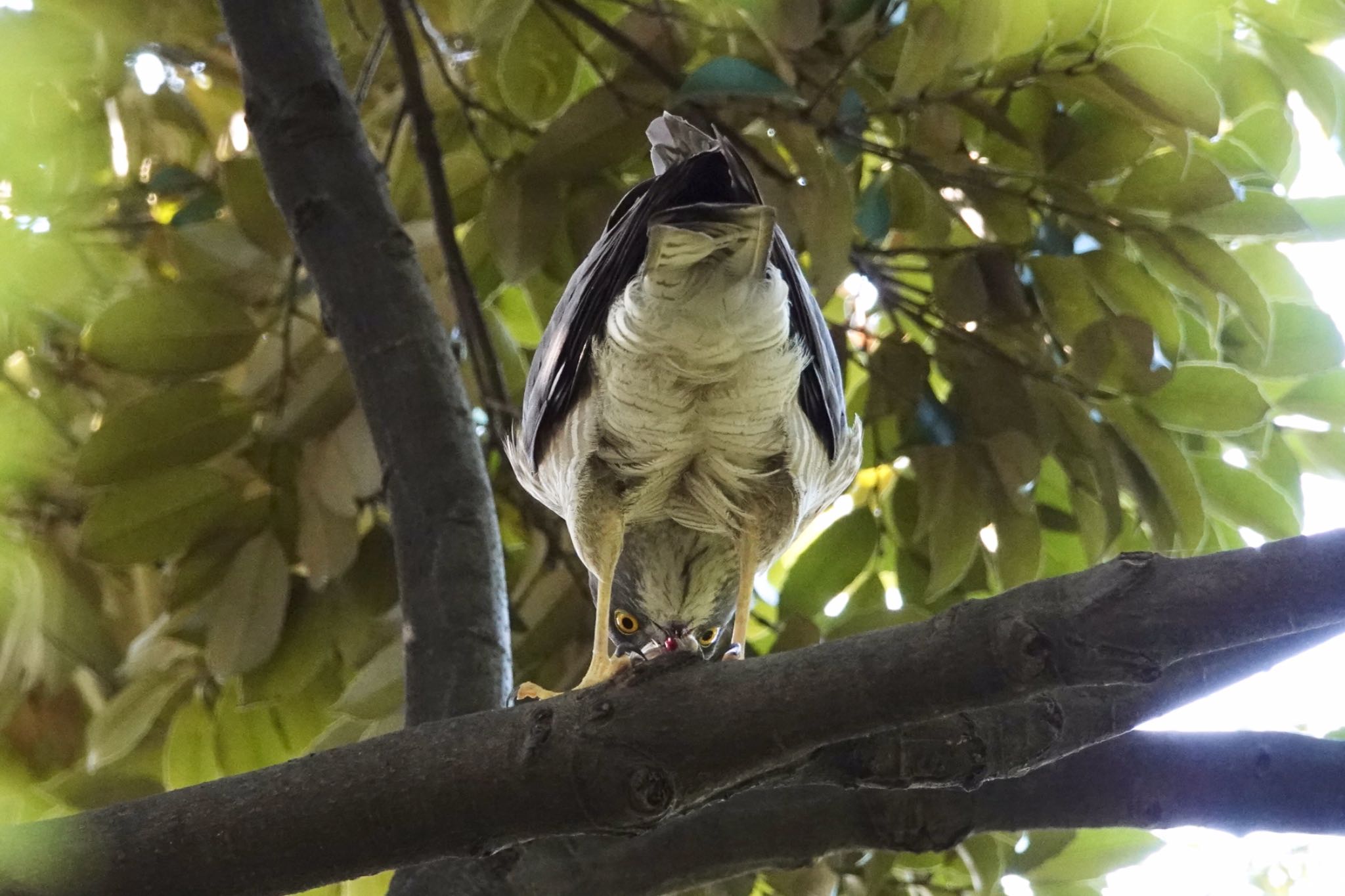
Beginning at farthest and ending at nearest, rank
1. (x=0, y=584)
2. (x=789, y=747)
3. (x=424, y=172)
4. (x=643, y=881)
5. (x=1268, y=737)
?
(x=424, y=172) < (x=643, y=881) < (x=1268, y=737) < (x=789, y=747) < (x=0, y=584)

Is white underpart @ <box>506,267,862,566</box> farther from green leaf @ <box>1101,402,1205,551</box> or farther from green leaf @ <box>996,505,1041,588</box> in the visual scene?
green leaf @ <box>1101,402,1205,551</box>

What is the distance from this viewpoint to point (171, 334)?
6.76 feet

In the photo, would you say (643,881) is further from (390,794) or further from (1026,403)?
(1026,403)

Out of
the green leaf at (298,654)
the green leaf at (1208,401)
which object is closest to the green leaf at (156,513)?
the green leaf at (298,654)

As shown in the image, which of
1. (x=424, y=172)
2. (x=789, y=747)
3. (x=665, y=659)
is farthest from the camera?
(x=424, y=172)

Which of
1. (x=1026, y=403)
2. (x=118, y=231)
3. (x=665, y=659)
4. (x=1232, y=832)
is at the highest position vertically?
(x=118, y=231)

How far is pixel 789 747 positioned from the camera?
4.24 feet

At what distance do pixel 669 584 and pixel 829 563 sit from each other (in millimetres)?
379

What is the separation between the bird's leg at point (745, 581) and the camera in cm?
209

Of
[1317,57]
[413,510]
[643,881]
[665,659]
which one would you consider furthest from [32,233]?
[1317,57]

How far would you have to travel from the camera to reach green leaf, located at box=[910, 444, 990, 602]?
214 cm

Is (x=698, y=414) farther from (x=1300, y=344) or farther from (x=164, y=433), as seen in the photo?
(x=1300, y=344)

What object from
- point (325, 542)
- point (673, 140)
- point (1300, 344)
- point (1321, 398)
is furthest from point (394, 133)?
point (1321, 398)

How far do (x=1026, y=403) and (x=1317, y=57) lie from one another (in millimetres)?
817
